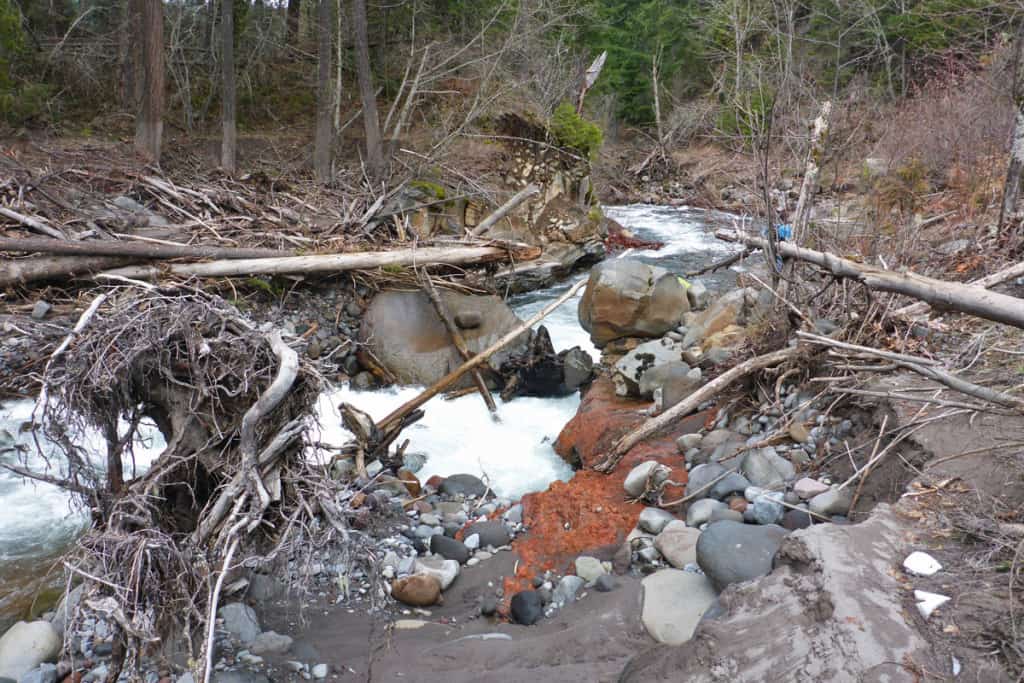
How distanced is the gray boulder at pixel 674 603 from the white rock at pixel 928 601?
1.15m

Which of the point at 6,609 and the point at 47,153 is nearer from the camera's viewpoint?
the point at 6,609

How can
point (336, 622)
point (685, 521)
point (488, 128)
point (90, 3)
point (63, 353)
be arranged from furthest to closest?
point (90, 3), point (488, 128), point (685, 521), point (336, 622), point (63, 353)

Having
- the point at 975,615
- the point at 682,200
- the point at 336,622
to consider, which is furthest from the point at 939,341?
the point at 682,200

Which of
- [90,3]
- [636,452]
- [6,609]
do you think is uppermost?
[90,3]

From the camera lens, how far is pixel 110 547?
11.3 ft

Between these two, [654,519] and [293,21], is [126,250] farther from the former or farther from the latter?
[293,21]

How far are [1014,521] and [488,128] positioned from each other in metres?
13.7

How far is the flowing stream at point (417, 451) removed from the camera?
5871 mm

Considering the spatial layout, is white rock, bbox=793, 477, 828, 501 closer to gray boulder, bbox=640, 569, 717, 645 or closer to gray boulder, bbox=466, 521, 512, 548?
gray boulder, bbox=640, 569, 717, 645

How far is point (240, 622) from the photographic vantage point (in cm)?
470

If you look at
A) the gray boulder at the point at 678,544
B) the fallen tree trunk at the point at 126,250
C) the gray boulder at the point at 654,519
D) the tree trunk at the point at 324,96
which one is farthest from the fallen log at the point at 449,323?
the tree trunk at the point at 324,96

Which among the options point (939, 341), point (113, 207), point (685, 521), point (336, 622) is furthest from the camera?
point (113, 207)

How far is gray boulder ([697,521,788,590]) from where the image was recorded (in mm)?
4230

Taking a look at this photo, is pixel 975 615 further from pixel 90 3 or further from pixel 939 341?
pixel 90 3
